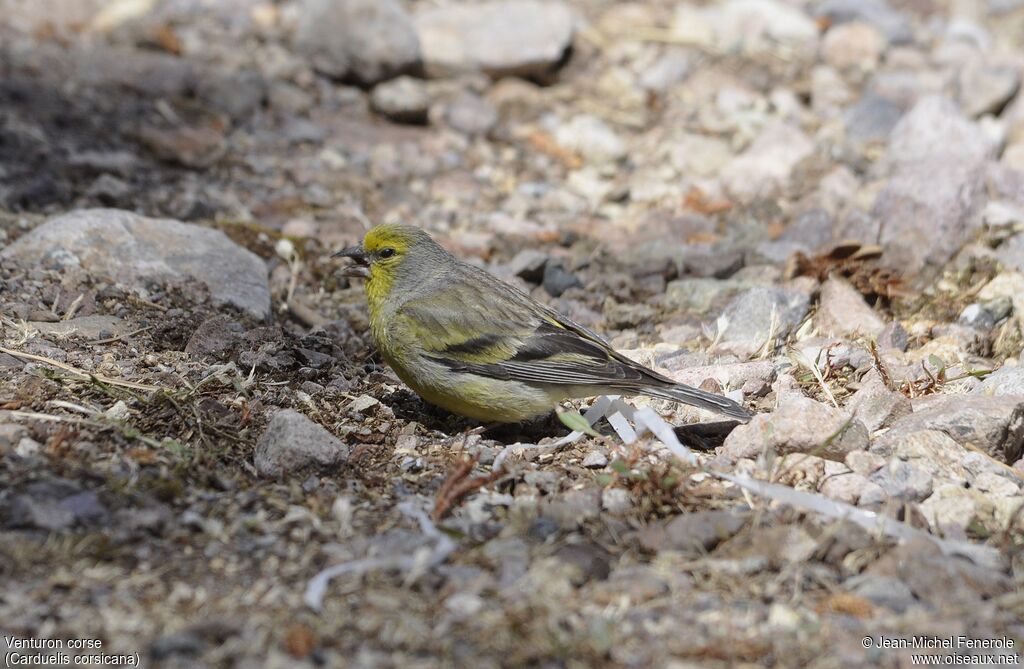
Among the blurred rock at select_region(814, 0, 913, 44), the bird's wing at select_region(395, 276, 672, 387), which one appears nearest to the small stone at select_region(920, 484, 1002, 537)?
the bird's wing at select_region(395, 276, 672, 387)

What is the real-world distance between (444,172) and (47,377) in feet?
15.9

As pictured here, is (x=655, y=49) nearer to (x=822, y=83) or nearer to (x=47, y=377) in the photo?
(x=822, y=83)

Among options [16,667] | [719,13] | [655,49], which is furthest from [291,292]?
[719,13]

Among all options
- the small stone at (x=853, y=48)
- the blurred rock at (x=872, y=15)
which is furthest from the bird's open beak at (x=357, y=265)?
the blurred rock at (x=872, y=15)

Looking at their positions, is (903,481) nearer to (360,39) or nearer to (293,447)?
(293,447)

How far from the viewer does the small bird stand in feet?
18.3

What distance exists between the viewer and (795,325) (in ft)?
21.7

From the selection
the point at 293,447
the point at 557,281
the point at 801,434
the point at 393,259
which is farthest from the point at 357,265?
the point at 801,434

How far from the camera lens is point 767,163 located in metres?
9.19

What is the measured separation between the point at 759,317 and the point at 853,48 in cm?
594

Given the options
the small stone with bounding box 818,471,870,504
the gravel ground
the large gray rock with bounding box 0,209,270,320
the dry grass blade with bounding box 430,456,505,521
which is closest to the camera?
the gravel ground

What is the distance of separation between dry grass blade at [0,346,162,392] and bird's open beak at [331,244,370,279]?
4.83 feet

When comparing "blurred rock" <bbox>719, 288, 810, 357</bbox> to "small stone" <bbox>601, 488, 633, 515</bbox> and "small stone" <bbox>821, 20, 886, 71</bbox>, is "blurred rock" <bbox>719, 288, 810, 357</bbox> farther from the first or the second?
"small stone" <bbox>821, 20, 886, 71</bbox>

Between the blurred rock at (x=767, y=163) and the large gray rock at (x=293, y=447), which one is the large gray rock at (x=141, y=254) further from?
the blurred rock at (x=767, y=163)
